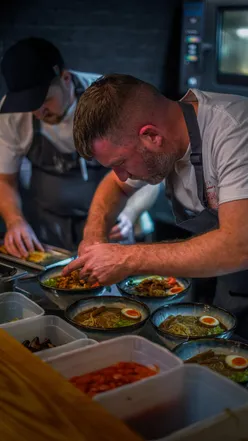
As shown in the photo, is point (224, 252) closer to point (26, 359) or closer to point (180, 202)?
point (180, 202)

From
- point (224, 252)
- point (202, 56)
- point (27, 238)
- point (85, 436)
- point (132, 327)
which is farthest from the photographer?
point (202, 56)

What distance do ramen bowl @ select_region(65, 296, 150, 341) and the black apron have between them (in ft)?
1.69

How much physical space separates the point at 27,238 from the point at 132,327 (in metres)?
1.22

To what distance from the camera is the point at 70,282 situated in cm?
232

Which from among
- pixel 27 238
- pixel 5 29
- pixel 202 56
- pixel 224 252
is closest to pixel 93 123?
pixel 224 252

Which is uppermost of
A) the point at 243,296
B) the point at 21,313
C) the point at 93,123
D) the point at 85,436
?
the point at 93,123

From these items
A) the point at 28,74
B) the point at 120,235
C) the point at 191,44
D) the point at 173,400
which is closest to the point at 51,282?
the point at 120,235

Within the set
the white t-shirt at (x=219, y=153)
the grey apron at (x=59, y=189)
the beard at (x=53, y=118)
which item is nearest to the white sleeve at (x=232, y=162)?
the white t-shirt at (x=219, y=153)

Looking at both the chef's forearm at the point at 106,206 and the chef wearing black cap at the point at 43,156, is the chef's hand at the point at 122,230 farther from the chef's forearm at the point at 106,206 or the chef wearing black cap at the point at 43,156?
the chef's forearm at the point at 106,206

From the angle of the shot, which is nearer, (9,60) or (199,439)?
(199,439)

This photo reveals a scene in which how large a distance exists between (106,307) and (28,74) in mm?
1472

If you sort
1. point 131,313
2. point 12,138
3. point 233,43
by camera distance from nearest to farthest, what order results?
point 131,313 < point 12,138 < point 233,43

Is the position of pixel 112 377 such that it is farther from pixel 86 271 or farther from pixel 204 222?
pixel 204 222

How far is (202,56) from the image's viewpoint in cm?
396
